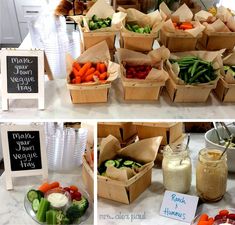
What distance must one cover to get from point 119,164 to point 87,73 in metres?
0.49

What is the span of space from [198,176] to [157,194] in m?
0.19

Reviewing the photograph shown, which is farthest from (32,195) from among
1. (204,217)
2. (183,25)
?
(183,25)

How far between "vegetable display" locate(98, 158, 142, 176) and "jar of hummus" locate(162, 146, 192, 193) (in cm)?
12

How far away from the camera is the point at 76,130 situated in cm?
169

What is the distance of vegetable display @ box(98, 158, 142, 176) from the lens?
5.25ft

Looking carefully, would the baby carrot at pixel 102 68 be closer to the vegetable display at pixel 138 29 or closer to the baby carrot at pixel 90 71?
the baby carrot at pixel 90 71

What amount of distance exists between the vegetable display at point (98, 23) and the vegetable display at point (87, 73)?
0.66ft

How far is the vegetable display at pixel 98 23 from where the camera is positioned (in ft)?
4.80

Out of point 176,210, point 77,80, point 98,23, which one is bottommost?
point 176,210

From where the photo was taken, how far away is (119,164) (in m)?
1.62

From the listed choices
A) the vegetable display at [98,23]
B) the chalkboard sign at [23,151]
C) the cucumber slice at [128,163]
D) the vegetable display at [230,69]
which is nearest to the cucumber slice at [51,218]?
the chalkboard sign at [23,151]

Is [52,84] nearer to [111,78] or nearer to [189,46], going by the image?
[111,78]

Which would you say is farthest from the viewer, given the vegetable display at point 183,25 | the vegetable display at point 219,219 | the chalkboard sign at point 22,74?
the vegetable display at point 183,25

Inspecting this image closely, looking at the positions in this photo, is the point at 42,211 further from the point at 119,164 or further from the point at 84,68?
the point at 84,68
